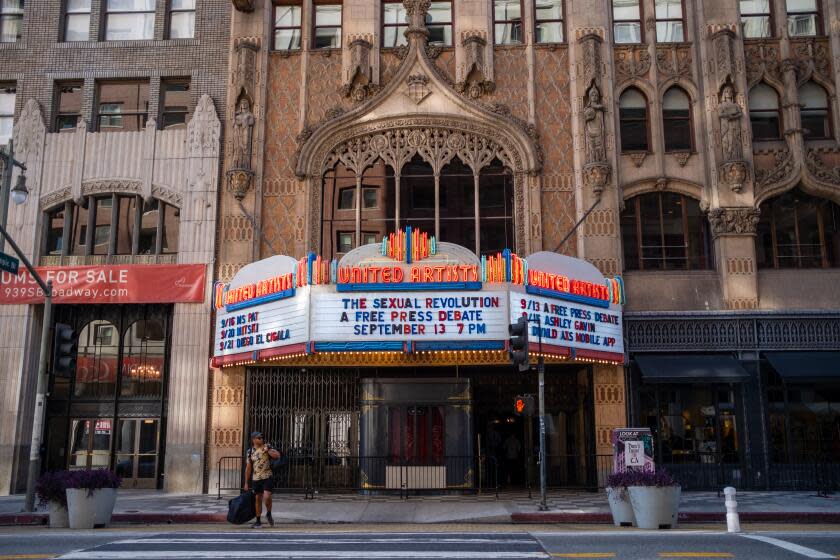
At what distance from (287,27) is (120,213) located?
27.9 feet

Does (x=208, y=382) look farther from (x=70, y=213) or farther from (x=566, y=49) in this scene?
(x=566, y=49)

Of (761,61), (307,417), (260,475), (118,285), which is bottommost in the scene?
(260,475)

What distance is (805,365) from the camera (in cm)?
2366

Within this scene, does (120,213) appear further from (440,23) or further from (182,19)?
(440,23)

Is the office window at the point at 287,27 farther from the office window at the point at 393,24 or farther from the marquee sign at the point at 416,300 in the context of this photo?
the marquee sign at the point at 416,300

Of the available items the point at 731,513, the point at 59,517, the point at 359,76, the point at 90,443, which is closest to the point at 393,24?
the point at 359,76

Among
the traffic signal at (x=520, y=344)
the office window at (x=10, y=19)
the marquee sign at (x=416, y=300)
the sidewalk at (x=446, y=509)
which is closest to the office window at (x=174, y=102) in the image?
the office window at (x=10, y=19)

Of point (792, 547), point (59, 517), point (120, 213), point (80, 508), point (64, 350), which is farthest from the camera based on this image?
point (120, 213)

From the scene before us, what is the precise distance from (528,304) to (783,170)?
1040cm

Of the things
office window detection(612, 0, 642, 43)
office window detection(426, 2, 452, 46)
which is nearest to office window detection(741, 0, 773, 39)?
office window detection(612, 0, 642, 43)

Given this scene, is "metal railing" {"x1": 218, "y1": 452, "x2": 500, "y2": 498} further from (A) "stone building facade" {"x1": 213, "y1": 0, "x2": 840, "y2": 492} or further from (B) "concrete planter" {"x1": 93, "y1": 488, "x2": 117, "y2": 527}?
(B) "concrete planter" {"x1": 93, "y1": 488, "x2": 117, "y2": 527}

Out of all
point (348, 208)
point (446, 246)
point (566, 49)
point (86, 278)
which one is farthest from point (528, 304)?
point (86, 278)

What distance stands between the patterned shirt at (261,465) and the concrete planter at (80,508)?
326cm

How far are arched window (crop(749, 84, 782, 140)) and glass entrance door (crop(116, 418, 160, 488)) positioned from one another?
21690 mm
